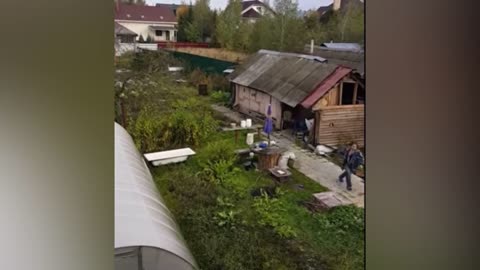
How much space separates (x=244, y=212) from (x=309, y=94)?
1.78 feet

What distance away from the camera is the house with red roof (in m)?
1.83

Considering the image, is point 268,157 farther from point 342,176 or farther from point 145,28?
point 145,28

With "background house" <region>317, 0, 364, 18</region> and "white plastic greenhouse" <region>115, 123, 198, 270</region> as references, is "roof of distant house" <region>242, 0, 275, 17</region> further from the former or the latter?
"white plastic greenhouse" <region>115, 123, 198, 270</region>

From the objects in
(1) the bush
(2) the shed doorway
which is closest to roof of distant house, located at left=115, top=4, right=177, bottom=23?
(1) the bush

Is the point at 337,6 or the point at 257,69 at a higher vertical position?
the point at 337,6

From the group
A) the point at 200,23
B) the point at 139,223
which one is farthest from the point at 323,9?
the point at 139,223

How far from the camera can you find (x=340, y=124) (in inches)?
75.6

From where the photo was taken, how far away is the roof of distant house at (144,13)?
72.0 inches

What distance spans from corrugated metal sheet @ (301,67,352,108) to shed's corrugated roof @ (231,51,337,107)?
0.6 inches

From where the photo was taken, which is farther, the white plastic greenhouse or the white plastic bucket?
the white plastic bucket
